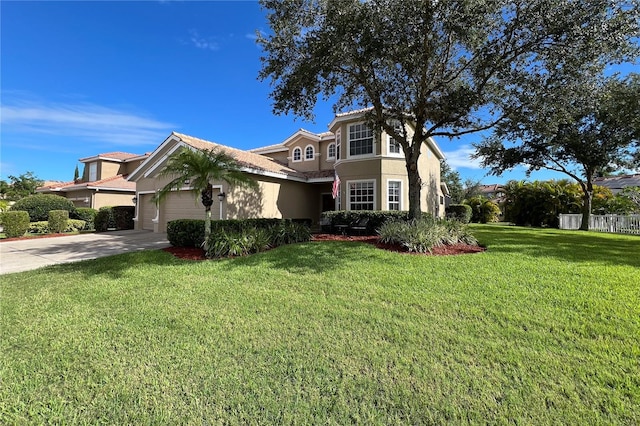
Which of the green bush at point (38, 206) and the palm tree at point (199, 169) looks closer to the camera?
the palm tree at point (199, 169)

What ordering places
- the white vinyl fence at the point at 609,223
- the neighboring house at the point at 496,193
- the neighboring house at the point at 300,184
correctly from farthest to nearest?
the neighboring house at the point at 496,193 < the white vinyl fence at the point at 609,223 < the neighboring house at the point at 300,184

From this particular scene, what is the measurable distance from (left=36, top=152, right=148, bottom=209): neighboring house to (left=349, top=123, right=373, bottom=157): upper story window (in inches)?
631

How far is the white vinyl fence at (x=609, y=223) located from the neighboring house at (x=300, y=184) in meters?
11.9

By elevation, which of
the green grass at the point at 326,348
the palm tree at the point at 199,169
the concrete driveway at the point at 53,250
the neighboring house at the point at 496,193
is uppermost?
the neighboring house at the point at 496,193

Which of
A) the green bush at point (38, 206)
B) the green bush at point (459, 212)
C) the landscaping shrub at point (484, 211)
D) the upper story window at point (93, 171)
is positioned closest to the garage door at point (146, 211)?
the green bush at point (38, 206)

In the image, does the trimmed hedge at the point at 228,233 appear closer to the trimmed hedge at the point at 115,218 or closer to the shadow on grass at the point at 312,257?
the shadow on grass at the point at 312,257

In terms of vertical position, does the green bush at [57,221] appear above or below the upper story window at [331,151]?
below

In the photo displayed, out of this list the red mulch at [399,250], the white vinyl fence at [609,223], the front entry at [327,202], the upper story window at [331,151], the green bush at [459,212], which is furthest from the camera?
the green bush at [459,212]

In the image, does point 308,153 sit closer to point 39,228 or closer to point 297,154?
point 297,154

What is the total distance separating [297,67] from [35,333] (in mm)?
10110

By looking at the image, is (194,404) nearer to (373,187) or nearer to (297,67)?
(297,67)

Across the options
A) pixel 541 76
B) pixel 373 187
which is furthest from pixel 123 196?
pixel 541 76

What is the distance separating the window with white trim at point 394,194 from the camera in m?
15.6

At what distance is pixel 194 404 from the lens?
9.01ft
